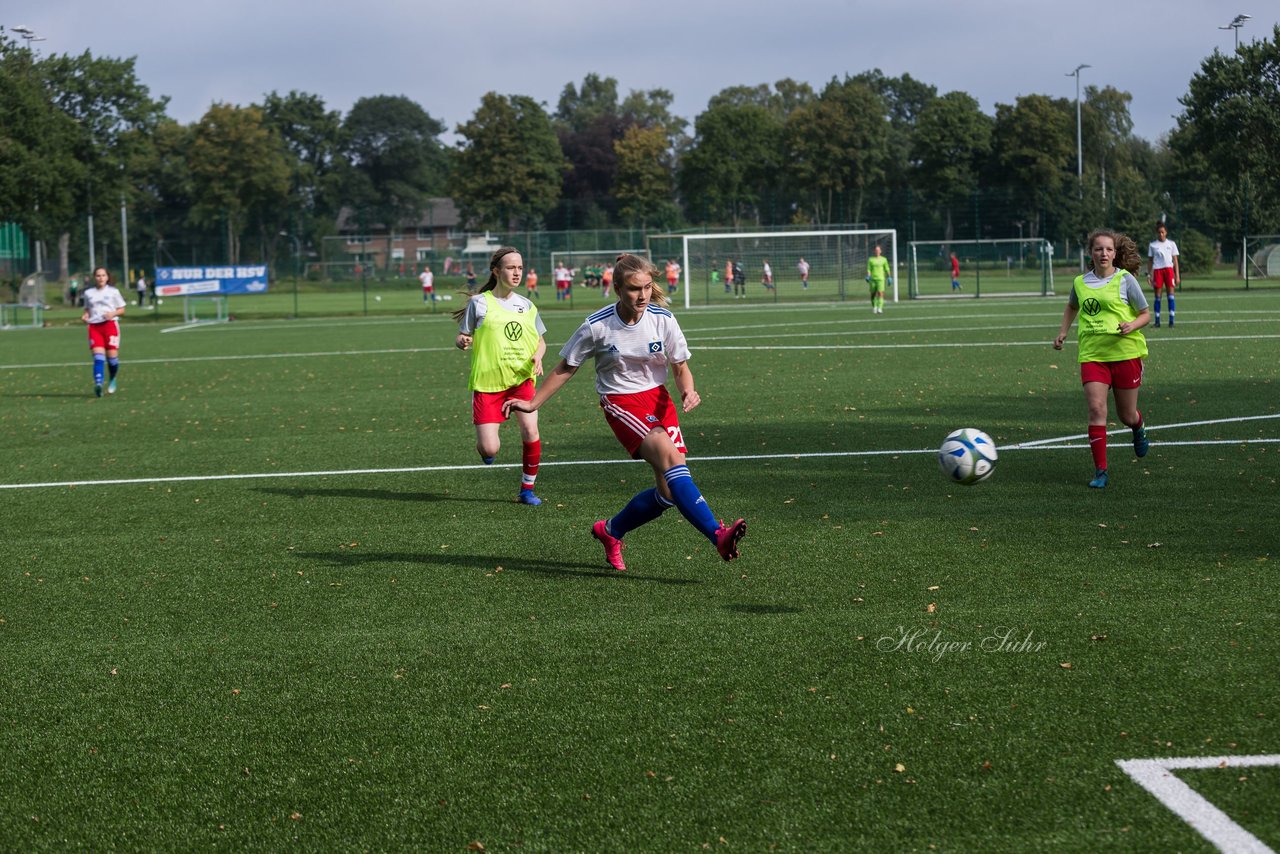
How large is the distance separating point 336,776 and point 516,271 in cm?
602

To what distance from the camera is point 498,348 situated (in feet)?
32.7

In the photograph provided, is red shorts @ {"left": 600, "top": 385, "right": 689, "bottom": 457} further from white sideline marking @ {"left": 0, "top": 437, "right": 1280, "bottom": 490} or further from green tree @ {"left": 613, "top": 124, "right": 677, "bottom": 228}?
green tree @ {"left": 613, "top": 124, "right": 677, "bottom": 228}

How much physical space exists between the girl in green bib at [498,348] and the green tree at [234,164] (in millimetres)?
76642

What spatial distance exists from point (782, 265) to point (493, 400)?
1470 inches

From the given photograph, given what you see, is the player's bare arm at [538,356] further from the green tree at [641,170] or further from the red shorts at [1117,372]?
the green tree at [641,170]

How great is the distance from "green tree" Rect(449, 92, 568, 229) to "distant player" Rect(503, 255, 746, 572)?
270 ft

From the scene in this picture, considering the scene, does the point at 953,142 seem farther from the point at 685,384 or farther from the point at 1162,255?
the point at 685,384

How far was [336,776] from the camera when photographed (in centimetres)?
439

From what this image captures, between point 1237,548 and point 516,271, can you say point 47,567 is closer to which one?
point 516,271

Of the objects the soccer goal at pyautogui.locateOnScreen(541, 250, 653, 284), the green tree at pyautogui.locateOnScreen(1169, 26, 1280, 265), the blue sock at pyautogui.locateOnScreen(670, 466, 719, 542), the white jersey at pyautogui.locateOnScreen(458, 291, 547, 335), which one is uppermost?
the green tree at pyautogui.locateOnScreen(1169, 26, 1280, 265)

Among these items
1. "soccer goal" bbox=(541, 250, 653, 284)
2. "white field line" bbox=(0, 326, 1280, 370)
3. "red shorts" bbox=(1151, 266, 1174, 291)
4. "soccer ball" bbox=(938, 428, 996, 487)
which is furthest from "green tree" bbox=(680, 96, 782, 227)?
"soccer ball" bbox=(938, 428, 996, 487)

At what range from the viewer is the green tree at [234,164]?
83.2m

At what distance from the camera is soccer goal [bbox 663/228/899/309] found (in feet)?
150

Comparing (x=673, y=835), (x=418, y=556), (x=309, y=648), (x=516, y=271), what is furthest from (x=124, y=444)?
(x=673, y=835)
